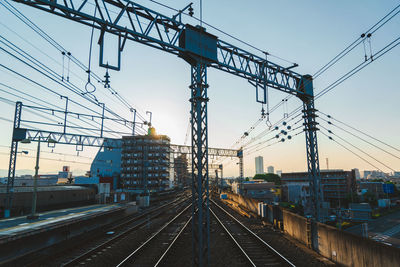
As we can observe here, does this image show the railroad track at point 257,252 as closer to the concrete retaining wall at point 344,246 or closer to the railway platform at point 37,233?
the concrete retaining wall at point 344,246

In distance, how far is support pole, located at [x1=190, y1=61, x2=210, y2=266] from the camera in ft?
28.7

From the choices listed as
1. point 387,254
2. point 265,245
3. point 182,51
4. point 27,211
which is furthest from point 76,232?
point 387,254

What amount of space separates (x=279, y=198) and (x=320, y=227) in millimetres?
73157

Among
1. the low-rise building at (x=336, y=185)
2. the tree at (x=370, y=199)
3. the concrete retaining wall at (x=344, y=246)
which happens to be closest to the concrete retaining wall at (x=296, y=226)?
the concrete retaining wall at (x=344, y=246)

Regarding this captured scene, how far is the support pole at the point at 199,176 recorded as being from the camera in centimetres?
873

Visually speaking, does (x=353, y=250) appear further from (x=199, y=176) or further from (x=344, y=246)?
(x=199, y=176)

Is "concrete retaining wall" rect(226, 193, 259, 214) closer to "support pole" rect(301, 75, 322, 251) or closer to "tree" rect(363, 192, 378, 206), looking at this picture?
"support pole" rect(301, 75, 322, 251)

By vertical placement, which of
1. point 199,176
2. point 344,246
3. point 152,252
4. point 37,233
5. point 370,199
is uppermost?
point 199,176

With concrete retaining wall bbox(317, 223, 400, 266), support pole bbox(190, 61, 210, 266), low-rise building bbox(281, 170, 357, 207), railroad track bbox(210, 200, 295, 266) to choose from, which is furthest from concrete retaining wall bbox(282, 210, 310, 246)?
low-rise building bbox(281, 170, 357, 207)

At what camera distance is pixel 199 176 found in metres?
9.04

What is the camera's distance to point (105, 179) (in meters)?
74.0

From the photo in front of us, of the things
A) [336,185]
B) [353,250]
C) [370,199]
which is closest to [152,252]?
[353,250]

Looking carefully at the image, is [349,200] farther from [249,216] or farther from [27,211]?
[27,211]

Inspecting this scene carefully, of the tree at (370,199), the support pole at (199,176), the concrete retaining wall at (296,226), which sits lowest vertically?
the tree at (370,199)
